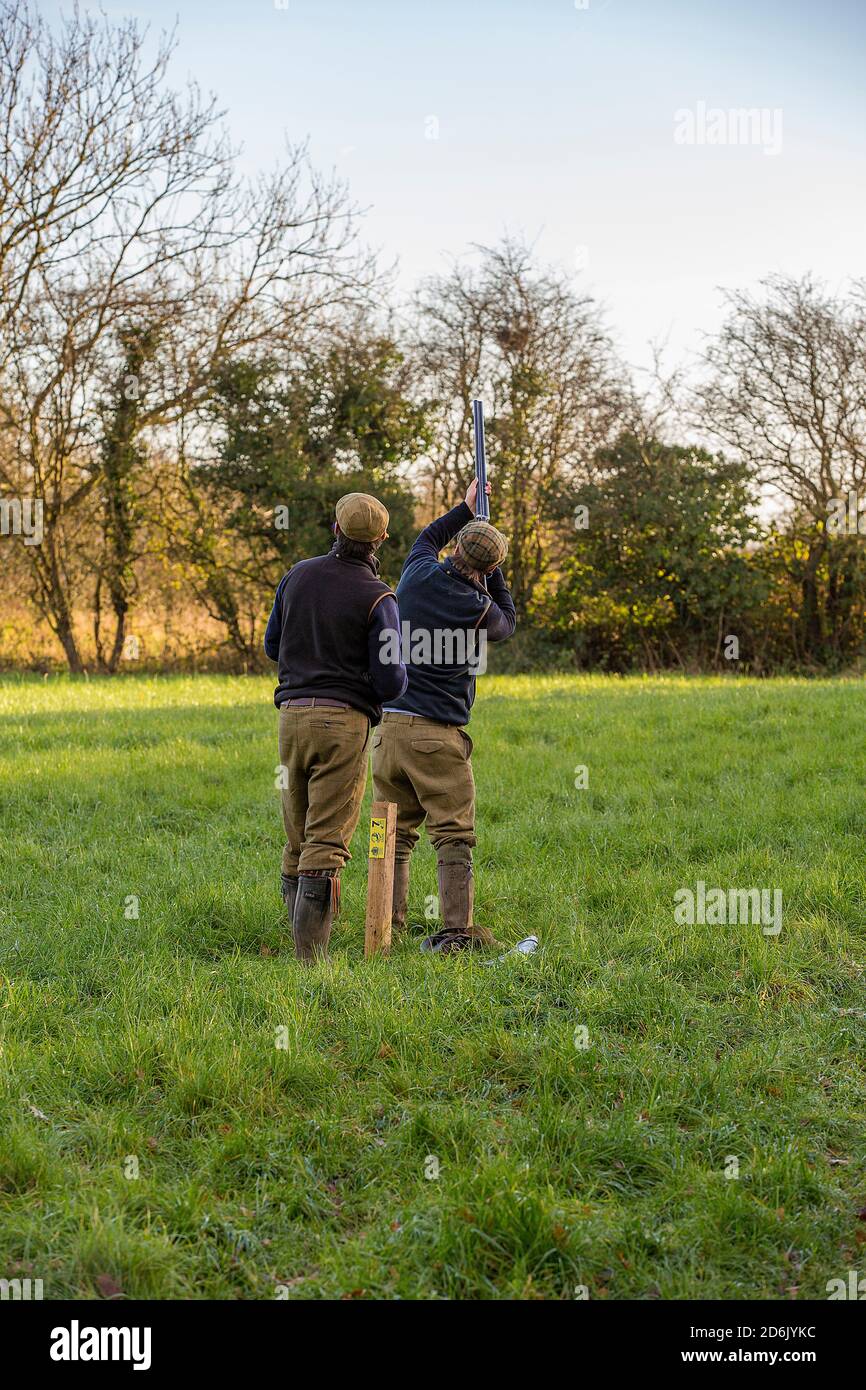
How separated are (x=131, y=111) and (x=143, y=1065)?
18726 mm

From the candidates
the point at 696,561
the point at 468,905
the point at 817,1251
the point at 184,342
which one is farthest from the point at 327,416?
the point at 817,1251

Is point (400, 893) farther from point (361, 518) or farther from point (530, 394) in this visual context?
point (530, 394)

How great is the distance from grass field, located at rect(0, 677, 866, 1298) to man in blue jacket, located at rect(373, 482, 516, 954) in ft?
1.49

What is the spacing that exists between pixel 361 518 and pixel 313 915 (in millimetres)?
1903

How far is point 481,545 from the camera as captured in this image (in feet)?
18.1

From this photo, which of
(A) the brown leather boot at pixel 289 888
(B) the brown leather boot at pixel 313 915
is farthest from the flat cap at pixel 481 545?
(A) the brown leather boot at pixel 289 888

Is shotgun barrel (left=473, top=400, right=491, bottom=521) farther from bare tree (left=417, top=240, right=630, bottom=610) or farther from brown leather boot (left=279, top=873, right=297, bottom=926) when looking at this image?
bare tree (left=417, top=240, right=630, bottom=610)

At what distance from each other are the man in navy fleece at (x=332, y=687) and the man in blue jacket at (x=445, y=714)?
9.3 inches

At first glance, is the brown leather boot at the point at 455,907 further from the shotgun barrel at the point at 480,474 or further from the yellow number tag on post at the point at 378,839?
the shotgun barrel at the point at 480,474

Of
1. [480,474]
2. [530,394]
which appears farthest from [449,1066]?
[530,394]

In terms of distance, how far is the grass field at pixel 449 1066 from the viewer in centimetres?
306

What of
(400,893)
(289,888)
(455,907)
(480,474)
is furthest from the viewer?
(480,474)

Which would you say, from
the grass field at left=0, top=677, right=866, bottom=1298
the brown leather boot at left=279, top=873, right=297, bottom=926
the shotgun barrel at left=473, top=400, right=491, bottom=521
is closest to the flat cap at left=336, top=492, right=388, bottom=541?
the shotgun barrel at left=473, top=400, right=491, bottom=521

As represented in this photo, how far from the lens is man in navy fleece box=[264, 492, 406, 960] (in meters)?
5.23
